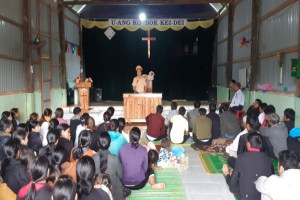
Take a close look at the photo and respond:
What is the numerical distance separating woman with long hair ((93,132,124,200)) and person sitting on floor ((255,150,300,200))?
142cm

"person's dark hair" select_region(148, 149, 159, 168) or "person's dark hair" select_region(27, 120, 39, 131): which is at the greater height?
"person's dark hair" select_region(27, 120, 39, 131)

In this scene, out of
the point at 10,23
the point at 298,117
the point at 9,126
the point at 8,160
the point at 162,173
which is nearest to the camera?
the point at 8,160

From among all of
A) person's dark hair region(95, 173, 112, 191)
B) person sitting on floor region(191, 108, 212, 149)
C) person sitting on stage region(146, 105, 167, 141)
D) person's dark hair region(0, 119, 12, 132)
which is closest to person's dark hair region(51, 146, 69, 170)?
person's dark hair region(95, 173, 112, 191)

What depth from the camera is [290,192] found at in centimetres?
248

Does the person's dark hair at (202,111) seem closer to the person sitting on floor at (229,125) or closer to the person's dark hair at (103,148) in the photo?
the person sitting on floor at (229,125)

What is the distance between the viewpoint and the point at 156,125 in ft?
21.3

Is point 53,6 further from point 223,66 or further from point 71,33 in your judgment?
point 223,66

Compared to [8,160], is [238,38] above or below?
above

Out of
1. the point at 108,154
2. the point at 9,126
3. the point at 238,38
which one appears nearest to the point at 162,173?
the point at 108,154

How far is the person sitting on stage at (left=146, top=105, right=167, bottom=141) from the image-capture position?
6.49m

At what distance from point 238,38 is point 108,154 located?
838cm

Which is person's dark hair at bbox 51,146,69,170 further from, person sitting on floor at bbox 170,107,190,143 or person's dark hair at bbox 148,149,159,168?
person sitting on floor at bbox 170,107,190,143

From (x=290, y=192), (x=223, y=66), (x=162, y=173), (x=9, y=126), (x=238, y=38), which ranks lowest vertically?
(x=162, y=173)

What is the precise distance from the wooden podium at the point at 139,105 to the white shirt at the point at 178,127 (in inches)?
98.9
